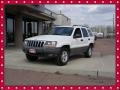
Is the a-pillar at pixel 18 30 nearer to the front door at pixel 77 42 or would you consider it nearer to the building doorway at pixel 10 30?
the building doorway at pixel 10 30

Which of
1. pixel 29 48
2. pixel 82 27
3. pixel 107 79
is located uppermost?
pixel 82 27

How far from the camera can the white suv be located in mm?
10159

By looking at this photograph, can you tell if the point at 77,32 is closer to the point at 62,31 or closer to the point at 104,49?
the point at 62,31

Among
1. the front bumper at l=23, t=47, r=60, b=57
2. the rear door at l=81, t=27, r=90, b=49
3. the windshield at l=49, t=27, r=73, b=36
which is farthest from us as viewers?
the rear door at l=81, t=27, r=90, b=49

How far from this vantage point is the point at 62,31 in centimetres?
1166

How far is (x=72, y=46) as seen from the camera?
11.4 metres

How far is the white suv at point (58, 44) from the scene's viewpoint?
33.3 feet

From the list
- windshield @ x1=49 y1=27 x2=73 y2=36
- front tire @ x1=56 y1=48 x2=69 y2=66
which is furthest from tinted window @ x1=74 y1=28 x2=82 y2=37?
front tire @ x1=56 y1=48 x2=69 y2=66

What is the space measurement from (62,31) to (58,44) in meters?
1.61

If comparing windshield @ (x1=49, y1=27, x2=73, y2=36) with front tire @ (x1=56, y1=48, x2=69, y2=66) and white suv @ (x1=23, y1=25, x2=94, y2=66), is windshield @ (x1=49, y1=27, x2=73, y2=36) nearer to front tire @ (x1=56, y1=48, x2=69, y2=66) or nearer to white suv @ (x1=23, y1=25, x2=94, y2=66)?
white suv @ (x1=23, y1=25, x2=94, y2=66)

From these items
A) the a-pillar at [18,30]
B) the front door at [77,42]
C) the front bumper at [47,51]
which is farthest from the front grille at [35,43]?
the a-pillar at [18,30]

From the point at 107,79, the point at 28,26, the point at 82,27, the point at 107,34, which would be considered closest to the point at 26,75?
the point at 107,79

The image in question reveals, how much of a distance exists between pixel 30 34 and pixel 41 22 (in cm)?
439

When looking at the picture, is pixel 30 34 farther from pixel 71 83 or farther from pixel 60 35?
pixel 71 83
